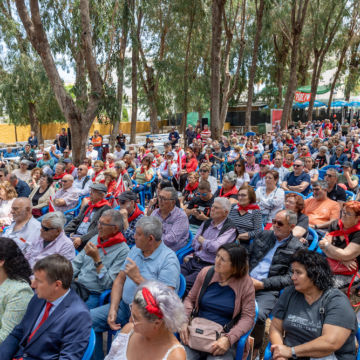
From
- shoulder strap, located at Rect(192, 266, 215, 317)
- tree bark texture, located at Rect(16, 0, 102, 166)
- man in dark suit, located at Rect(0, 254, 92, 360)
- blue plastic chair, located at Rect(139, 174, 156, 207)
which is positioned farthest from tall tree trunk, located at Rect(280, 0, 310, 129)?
man in dark suit, located at Rect(0, 254, 92, 360)

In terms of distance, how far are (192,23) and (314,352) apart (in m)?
15.8

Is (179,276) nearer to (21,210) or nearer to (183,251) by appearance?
(183,251)

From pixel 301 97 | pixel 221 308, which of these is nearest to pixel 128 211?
pixel 221 308

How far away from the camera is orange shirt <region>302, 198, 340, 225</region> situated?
15.0 feet

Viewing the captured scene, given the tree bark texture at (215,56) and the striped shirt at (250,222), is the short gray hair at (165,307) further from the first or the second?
the tree bark texture at (215,56)

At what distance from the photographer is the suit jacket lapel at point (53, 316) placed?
2.18 meters

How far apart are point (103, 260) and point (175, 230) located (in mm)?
949

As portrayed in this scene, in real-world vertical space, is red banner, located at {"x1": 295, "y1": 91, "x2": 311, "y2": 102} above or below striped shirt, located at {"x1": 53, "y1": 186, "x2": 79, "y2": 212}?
above

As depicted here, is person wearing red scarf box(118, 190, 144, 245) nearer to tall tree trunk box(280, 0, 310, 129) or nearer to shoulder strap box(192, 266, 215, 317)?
shoulder strap box(192, 266, 215, 317)

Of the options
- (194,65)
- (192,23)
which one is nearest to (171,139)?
(192,23)

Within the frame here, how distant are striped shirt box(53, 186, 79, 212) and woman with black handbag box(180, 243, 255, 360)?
3.33 m

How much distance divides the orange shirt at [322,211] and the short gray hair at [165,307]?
320 centimetres

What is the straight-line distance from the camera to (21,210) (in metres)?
3.87

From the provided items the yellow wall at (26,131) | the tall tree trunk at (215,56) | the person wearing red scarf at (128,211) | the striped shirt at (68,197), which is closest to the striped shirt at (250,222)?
the person wearing red scarf at (128,211)
